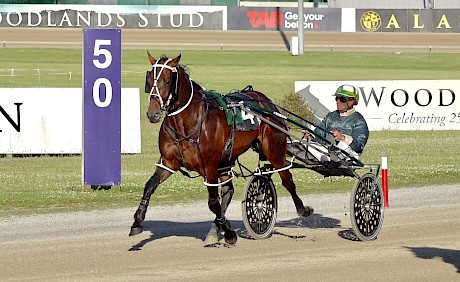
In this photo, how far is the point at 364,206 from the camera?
36.8ft

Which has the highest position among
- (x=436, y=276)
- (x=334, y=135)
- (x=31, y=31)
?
(x=31, y=31)

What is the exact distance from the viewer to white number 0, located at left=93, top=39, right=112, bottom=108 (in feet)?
47.9

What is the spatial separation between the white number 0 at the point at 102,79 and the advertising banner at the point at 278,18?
40317 millimetres

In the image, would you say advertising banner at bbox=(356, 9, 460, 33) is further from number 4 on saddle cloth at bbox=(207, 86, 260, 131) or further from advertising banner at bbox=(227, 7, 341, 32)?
number 4 on saddle cloth at bbox=(207, 86, 260, 131)

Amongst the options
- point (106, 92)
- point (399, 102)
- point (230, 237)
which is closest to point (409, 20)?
point (399, 102)

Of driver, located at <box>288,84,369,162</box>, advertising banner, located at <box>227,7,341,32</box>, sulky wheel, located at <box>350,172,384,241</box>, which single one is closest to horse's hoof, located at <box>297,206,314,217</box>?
driver, located at <box>288,84,369,162</box>

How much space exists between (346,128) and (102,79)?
440cm

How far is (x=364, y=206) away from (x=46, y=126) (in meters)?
10.3

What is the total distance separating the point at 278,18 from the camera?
181ft

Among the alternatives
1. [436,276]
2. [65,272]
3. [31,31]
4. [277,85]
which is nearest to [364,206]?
[436,276]

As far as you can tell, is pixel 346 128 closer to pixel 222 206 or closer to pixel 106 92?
pixel 222 206

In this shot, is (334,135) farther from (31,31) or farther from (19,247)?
(31,31)

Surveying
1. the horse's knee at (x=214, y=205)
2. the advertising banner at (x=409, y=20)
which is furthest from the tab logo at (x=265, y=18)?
the horse's knee at (x=214, y=205)

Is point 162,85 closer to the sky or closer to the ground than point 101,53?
closer to the ground
